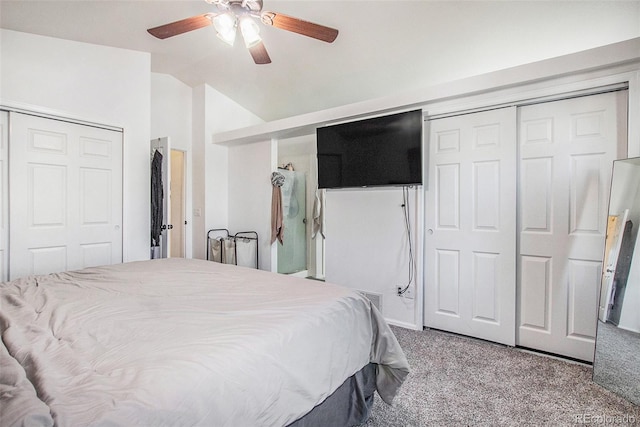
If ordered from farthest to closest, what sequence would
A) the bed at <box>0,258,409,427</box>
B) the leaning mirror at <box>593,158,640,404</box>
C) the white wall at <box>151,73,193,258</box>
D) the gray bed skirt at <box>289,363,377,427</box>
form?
the white wall at <box>151,73,193,258</box>
the leaning mirror at <box>593,158,640,404</box>
the gray bed skirt at <box>289,363,377,427</box>
the bed at <box>0,258,409,427</box>

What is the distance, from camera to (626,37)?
2170 millimetres

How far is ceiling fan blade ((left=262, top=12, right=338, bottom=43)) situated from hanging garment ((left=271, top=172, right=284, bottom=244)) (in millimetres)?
2202

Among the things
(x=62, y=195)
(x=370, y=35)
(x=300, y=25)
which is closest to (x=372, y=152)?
(x=370, y=35)

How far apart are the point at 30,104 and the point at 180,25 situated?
177 cm

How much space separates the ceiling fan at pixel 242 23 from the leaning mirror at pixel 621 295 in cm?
210

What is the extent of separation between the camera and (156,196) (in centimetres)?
359

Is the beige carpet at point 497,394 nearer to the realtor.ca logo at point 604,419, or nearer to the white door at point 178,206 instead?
the realtor.ca logo at point 604,419

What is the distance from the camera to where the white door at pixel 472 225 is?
8.02ft

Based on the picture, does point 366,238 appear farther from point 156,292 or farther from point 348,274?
point 156,292

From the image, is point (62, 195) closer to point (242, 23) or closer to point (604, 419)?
point (242, 23)

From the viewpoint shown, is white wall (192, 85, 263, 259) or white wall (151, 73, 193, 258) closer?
white wall (151, 73, 193, 258)

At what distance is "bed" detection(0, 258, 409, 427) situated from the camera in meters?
0.71

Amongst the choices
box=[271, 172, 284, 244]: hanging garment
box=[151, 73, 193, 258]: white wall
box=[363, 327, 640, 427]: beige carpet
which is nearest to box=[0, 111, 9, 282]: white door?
box=[151, 73, 193, 258]: white wall

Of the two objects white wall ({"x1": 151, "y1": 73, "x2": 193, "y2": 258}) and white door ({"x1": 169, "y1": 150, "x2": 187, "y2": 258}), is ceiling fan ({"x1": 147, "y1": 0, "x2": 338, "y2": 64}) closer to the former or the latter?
white wall ({"x1": 151, "y1": 73, "x2": 193, "y2": 258})
